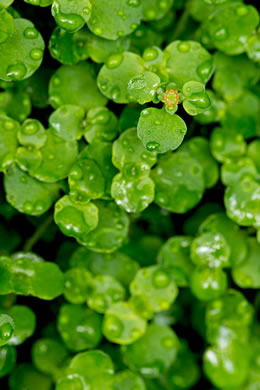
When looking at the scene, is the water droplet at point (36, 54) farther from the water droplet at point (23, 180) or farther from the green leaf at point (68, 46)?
the water droplet at point (23, 180)

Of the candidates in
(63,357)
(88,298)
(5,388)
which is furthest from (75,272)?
(5,388)

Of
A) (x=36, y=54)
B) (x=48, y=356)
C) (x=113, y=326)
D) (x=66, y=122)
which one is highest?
(x=36, y=54)

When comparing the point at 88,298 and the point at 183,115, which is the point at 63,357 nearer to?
the point at 88,298

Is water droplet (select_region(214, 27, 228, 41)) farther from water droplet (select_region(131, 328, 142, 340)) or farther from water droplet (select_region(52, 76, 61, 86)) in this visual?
water droplet (select_region(131, 328, 142, 340))

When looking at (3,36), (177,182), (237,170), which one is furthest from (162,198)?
(3,36)

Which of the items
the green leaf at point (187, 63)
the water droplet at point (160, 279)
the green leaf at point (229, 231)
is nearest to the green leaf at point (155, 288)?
the water droplet at point (160, 279)

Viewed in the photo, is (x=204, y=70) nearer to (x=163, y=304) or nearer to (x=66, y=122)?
(x=66, y=122)

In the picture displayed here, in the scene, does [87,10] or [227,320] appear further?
[227,320]

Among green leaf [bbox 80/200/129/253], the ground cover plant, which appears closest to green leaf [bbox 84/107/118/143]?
the ground cover plant
